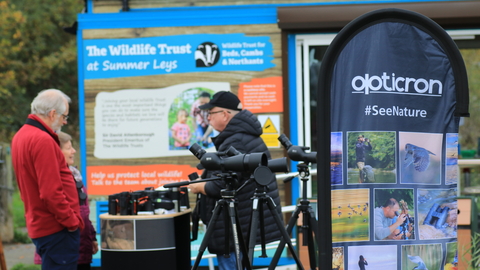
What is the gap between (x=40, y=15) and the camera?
1614 cm

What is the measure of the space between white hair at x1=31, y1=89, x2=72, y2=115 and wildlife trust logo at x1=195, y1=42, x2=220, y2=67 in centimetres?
231

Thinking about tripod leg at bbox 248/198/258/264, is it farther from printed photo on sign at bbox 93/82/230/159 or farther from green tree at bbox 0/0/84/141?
green tree at bbox 0/0/84/141

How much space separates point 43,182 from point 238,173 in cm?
141

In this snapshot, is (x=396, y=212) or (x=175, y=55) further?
(x=175, y=55)

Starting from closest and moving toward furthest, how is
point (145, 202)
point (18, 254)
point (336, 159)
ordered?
point (336, 159) < point (145, 202) < point (18, 254)

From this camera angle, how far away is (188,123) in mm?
6633

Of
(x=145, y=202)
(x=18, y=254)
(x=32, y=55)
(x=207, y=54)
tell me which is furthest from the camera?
(x=32, y=55)

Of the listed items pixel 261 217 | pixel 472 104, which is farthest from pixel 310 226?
pixel 472 104

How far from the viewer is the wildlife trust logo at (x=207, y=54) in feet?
21.5

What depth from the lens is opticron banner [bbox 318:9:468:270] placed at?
2.77 meters

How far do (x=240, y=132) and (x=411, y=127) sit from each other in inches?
77.3

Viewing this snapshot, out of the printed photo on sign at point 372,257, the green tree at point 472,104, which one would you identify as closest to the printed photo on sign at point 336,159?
the printed photo on sign at point 372,257

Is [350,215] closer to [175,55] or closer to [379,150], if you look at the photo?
[379,150]

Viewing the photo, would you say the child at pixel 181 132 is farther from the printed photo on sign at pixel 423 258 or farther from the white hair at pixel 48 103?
the printed photo on sign at pixel 423 258
